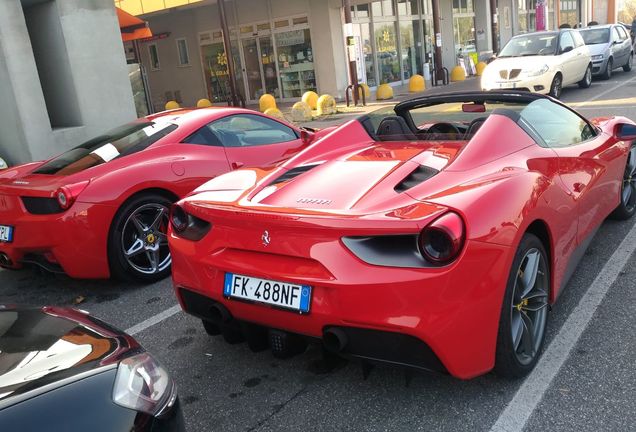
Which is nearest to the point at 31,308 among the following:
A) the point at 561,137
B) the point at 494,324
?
the point at 494,324

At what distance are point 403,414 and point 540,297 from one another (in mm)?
946

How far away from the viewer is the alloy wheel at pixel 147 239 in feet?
15.0

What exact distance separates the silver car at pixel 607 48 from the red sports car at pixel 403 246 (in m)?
15.5

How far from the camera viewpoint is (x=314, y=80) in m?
19.8

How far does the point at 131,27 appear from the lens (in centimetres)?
1498

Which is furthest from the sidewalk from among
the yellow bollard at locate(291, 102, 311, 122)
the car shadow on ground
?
the car shadow on ground

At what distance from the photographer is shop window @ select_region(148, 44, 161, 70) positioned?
2455 centimetres

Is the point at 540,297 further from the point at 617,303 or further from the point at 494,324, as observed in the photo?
the point at 617,303

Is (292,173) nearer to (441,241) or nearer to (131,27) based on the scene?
(441,241)

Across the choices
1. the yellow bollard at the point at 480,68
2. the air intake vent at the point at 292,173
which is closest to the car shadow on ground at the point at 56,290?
the air intake vent at the point at 292,173

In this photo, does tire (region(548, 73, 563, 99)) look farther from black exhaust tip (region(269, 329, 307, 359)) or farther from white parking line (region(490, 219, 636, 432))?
black exhaust tip (region(269, 329, 307, 359))

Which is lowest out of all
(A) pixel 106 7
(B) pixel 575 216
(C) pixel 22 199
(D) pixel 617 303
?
(D) pixel 617 303

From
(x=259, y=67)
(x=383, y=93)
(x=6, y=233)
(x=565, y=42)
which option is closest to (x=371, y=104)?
(x=383, y=93)

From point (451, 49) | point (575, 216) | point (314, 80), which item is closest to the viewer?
point (575, 216)
